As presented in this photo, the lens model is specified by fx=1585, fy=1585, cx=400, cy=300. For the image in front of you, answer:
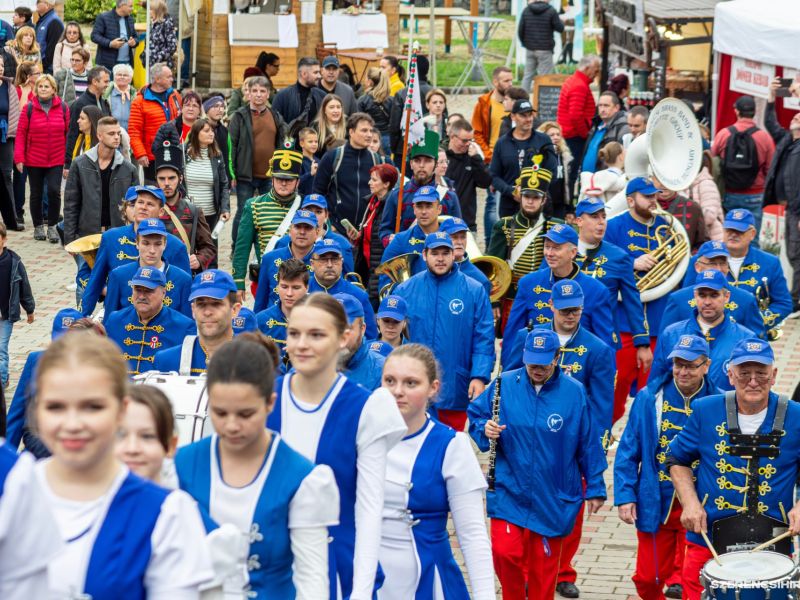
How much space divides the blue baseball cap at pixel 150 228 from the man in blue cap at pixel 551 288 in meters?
2.38

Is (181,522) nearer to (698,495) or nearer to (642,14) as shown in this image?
(698,495)

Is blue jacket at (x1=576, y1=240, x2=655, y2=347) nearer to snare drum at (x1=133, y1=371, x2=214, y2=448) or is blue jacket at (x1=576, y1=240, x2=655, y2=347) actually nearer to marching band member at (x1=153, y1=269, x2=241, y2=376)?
marching band member at (x1=153, y1=269, x2=241, y2=376)

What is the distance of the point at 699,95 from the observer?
75.6ft

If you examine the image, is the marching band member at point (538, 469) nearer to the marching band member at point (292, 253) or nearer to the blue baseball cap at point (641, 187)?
the marching band member at point (292, 253)

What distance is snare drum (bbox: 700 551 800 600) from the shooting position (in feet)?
23.0

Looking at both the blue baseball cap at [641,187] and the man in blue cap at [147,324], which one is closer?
the man in blue cap at [147,324]

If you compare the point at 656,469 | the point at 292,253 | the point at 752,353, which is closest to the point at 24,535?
the point at 752,353

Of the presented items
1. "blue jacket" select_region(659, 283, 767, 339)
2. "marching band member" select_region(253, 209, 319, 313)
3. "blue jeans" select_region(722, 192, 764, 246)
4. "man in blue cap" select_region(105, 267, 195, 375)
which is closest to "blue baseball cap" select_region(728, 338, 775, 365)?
"blue jacket" select_region(659, 283, 767, 339)

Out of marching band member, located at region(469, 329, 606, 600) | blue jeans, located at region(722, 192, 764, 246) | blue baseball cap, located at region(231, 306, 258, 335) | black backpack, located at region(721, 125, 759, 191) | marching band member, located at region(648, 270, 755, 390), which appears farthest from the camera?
blue jeans, located at region(722, 192, 764, 246)

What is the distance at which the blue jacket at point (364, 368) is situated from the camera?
317 inches

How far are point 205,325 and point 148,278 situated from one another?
1.28m

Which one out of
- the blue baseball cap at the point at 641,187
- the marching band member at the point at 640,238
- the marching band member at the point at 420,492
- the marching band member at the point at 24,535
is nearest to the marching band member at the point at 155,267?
the marching band member at the point at 640,238

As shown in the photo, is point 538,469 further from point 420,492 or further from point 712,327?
point 420,492

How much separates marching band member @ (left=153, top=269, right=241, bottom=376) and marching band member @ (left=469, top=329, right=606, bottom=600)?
1.51m
